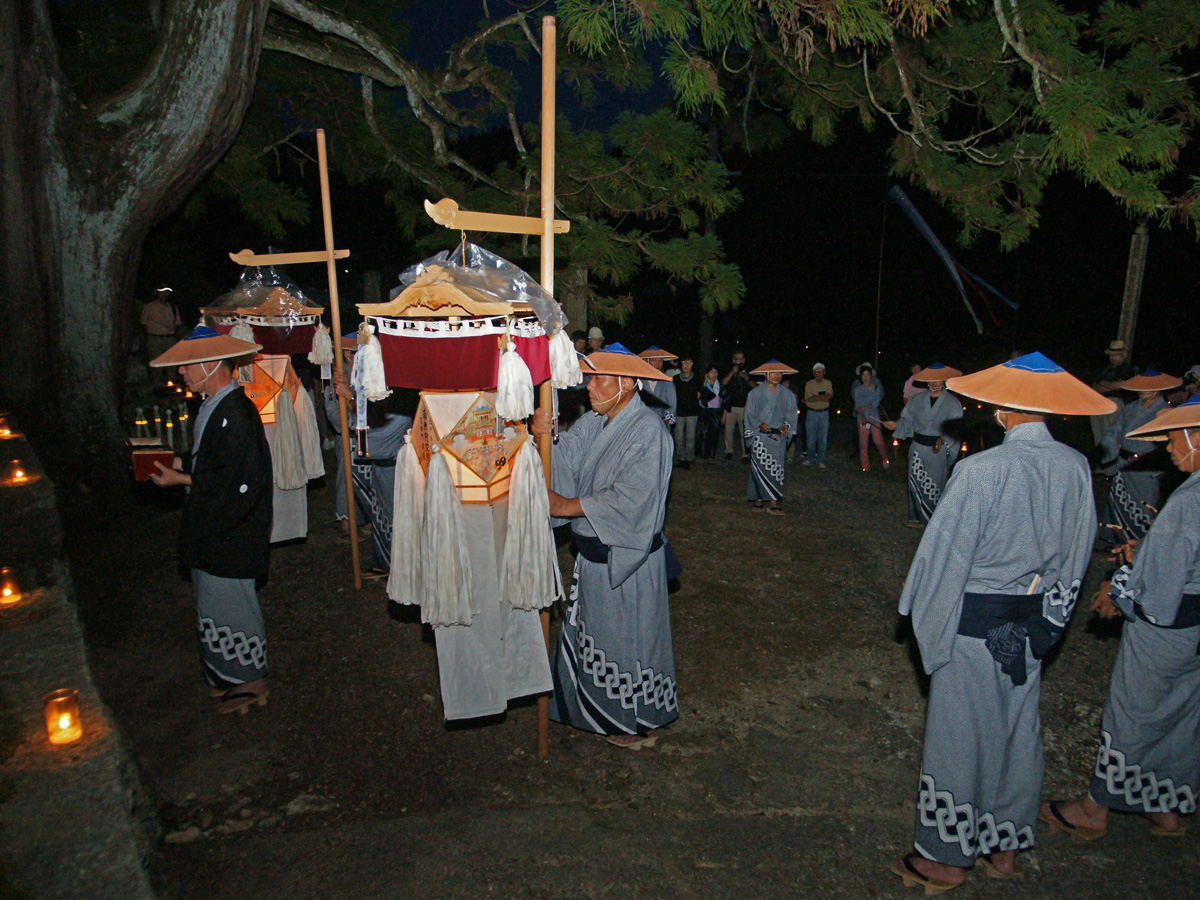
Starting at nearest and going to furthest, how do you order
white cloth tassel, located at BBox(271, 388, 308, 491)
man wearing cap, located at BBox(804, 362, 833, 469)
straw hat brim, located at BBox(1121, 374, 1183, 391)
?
white cloth tassel, located at BBox(271, 388, 308, 491) → straw hat brim, located at BBox(1121, 374, 1183, 391) → man wearing cap, located at BBox(804, 362, 833, 469)

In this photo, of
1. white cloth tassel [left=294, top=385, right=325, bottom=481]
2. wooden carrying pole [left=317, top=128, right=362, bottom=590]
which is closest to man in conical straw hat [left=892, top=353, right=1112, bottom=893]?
wooden carrying pole [left=317, top=128, right=362, bottom=590]

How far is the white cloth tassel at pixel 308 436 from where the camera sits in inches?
258

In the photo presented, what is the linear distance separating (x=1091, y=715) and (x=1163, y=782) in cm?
119

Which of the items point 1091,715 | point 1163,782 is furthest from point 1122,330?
point 1163,782

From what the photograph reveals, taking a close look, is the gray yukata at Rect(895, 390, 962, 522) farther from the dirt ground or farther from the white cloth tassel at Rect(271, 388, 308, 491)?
the white cloth tassel at Rect(271, 388, 308, 491)

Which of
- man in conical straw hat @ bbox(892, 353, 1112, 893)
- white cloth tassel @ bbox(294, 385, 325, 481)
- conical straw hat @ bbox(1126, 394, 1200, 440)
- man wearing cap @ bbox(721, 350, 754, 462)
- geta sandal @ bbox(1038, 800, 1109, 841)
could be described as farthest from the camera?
man wearing cap @ bbox(721, 350, 754, 462)

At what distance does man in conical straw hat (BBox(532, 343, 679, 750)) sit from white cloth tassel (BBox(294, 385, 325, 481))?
336 cm

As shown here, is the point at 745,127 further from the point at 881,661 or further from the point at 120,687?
the point at 120,687

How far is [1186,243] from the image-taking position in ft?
61.3

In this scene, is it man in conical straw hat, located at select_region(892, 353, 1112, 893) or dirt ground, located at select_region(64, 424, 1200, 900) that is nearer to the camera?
man in conical straw hat, located at select_region(892, 353, 1112, 893)

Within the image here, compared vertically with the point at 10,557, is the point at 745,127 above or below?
above

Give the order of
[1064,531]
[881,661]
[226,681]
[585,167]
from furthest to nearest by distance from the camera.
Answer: [585,167], [881,661], [226,681], [1064,531]

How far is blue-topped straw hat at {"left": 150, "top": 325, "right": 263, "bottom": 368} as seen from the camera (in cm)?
420

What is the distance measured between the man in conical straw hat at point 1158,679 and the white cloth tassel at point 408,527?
10.4 ft
